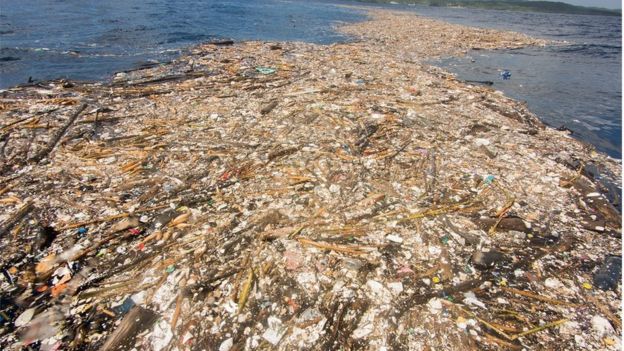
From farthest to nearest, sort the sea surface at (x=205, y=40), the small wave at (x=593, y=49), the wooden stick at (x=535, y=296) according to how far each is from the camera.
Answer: the small wave at (x=593, y=49), the sea surface at (x=205, y=40), the wooden stick at (x=535, y=296)

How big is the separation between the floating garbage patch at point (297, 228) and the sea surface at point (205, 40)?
3.07m

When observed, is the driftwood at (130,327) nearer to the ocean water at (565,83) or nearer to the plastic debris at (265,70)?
the plastic debris at (265,70)

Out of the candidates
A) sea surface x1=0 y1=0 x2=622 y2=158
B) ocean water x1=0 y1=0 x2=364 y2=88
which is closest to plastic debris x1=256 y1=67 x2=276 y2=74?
sea surface x1=0 y1=0 x2=622 y2=158

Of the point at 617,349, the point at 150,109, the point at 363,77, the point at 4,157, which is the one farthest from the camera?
the point at 363,77

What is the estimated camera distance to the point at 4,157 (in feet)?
21.4

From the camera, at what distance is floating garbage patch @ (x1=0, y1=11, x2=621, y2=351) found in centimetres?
362

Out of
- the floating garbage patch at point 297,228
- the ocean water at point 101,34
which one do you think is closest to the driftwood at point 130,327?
the floating garbage patch at point 297,228

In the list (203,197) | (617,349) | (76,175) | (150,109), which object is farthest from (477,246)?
(150,109)

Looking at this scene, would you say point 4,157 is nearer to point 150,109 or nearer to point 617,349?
point 150,109

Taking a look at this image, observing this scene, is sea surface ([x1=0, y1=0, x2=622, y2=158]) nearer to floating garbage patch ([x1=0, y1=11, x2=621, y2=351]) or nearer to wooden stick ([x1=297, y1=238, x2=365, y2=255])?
floating garbage patch ([x1=0, y1=11, x2=621, y2=351])

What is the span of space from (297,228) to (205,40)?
1869 centimetres

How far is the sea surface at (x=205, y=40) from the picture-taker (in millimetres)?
11447

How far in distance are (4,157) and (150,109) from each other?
3.49 m

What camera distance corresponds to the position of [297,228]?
4.98 metres
